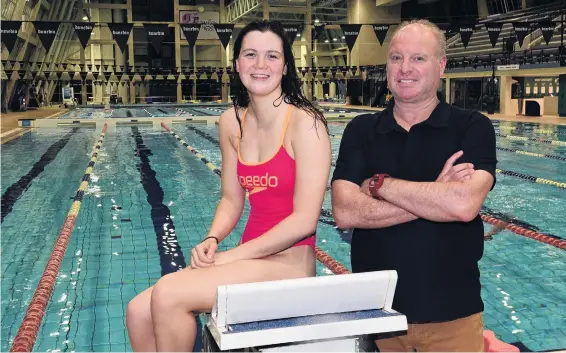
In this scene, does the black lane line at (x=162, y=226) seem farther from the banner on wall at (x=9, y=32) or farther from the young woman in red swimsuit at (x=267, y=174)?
the banner on wall at (x=9, y=32)

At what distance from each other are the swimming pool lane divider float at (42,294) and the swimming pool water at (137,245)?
0.04 m

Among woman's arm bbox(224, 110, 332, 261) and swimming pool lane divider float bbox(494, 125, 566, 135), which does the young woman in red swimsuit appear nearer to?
woman's arm bbox(224, 110, 332, 261)

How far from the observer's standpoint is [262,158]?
191cm

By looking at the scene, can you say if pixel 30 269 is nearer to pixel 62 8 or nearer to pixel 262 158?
pixel 262 158

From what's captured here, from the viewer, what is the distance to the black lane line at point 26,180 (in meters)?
6.00

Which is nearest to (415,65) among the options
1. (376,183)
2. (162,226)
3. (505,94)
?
(376,183)

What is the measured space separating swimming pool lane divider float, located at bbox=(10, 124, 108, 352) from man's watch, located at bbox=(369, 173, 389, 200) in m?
1.95

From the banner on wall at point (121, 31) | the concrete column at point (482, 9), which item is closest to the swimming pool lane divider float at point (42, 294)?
the banner on wall at point (121, 31)

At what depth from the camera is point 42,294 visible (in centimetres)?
341

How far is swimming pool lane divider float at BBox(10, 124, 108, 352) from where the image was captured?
2785 millimetres

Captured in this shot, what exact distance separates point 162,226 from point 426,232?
12.7 feet

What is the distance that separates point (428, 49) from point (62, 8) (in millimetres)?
30974

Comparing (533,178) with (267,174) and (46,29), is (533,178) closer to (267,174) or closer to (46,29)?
(267,174)

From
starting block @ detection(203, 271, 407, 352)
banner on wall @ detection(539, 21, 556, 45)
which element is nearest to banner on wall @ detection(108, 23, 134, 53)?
banner on wall @ detection(539, 21, 556, 45)
